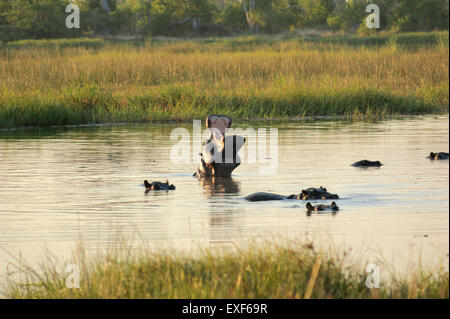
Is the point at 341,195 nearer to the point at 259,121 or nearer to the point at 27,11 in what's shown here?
the point at 259,121

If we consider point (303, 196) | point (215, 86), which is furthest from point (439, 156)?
point (215, 86)

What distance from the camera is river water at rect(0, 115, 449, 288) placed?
8711mm

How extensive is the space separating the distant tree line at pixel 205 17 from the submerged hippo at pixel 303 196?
53307 millimetres

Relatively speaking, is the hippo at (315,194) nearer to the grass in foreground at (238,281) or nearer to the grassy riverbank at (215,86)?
the grass in foreground at (238,281)

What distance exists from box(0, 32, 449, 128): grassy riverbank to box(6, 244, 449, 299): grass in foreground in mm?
15961

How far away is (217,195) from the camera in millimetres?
11844

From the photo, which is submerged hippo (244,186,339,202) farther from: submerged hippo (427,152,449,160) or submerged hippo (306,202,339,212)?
submerged hippo (427,152,449,160)

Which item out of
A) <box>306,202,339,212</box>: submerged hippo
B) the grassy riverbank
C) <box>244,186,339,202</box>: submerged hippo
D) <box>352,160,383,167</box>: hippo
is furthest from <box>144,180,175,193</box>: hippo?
the grassy riverbank

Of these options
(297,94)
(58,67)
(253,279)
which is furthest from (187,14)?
(253,279)

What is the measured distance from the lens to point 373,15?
66.9 meters

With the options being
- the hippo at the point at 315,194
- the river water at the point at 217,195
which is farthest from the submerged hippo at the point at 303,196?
the river water at the point at 217,195

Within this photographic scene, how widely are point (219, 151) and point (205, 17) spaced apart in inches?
2628

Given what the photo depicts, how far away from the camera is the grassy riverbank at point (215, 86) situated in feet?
77.1
